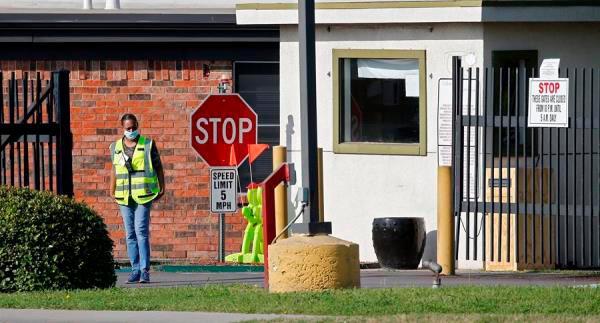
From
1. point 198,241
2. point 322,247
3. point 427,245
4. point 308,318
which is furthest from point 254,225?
point 308,318

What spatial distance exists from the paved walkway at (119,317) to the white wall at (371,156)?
300 inches

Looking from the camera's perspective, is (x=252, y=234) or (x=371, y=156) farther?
(x=252, y=234)

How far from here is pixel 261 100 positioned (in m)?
21.7

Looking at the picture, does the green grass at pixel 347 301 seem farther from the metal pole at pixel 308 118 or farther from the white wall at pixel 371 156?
the white wall at pixel 371 156

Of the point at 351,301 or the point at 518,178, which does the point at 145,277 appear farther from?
the point at 351,301

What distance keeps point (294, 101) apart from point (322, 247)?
7.56 metres

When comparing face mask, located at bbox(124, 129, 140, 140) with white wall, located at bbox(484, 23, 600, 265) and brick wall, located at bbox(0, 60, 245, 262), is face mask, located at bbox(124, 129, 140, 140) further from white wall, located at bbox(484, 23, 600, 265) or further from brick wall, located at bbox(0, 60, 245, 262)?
white wall, located at bbox(484, 23, 600, 265)

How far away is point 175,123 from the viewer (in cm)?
2128

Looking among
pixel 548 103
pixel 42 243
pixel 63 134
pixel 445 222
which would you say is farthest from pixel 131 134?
pixel 548 103

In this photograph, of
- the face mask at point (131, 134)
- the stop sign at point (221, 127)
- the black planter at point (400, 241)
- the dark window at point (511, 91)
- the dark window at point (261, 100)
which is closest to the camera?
the face mask at point (131, 134)

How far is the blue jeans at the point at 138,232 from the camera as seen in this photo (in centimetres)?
1639

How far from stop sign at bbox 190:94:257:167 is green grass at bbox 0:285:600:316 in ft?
21.0

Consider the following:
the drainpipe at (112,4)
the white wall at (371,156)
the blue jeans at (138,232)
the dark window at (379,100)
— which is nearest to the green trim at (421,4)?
the white wall at (371,156)

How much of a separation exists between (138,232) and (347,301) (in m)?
4.90
